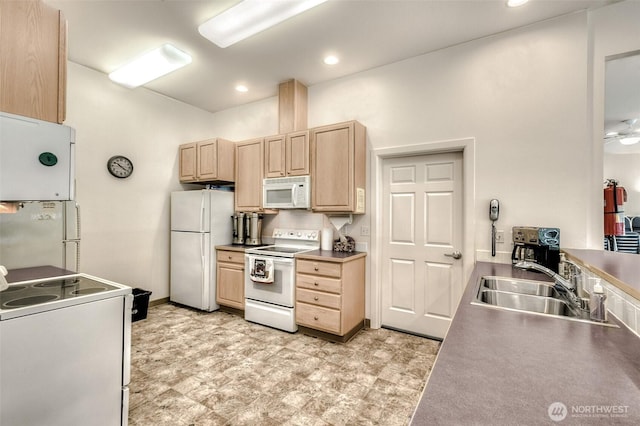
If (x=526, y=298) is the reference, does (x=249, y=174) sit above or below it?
above

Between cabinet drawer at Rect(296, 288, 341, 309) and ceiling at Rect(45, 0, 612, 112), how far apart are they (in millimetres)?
2552

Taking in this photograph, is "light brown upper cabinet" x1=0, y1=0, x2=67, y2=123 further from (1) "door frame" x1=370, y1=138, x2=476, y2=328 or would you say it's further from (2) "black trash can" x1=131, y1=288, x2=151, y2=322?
(1) "door frame" x1=370, y1=138, x2=476, y2=328

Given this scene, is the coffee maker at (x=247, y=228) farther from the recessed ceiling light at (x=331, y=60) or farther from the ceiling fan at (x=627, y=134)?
the ceiling fan at (x=627, y=134)

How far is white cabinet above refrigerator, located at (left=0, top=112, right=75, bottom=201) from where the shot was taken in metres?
1.31

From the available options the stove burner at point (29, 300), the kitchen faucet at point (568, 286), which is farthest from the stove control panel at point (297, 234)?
the stove burner at point (29, 300)

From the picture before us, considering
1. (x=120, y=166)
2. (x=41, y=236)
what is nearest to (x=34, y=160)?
(x=41, y=236)

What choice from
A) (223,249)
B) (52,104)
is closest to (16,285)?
(52,104)

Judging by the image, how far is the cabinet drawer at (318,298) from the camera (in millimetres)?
2895

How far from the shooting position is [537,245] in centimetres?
237

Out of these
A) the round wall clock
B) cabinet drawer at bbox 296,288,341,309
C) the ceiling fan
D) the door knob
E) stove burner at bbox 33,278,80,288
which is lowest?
cabinet drawer at bbox 296,288,341,309

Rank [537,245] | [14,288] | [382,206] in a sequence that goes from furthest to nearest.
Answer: [382,206] < [537,245] < [14,288]

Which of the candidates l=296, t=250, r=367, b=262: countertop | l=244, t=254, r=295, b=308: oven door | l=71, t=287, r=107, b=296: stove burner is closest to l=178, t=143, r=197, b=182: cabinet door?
l=244, t=254, r=295, b=308: oven door

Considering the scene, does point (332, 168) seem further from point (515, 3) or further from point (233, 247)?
point (515, 3)

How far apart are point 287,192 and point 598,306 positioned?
9.40ft
